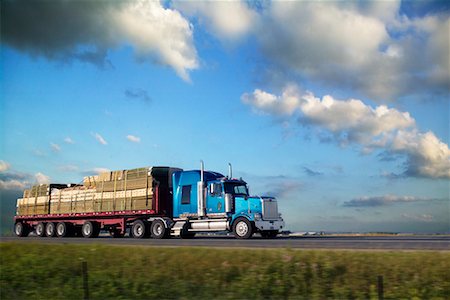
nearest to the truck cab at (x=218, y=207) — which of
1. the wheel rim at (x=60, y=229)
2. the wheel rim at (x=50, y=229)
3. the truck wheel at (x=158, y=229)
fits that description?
the truck wheel at (x=158, y=229)

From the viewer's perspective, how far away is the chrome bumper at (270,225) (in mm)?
26411

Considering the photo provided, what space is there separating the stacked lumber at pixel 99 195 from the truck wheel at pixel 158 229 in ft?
3.73

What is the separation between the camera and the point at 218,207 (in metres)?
27.9

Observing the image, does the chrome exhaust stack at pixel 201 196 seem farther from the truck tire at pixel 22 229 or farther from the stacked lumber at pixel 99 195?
the truck tire at pixel 22 229

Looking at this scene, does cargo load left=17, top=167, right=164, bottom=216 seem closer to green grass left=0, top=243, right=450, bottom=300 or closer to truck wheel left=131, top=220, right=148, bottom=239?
truck wheel left=131, top=220, right=148, bottom=239

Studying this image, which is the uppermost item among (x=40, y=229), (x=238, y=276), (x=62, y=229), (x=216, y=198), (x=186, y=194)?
(x=186, y=194)

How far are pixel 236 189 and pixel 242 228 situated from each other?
2.55 metres

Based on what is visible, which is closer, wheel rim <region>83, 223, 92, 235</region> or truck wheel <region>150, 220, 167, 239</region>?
truck wheel <region>150, 220, 167, 239</region>

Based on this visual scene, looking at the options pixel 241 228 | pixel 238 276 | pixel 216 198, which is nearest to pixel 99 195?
pixel 216 198

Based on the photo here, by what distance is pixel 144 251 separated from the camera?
1580 centimetres

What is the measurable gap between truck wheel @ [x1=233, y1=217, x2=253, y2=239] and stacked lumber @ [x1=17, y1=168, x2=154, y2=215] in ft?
20.5

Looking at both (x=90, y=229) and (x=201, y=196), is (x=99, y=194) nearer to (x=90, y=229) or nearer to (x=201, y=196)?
(x=90, y=229)

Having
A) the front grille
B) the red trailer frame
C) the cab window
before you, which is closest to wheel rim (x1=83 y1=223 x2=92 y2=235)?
the red trailer frame

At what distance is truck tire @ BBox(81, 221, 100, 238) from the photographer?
33.4m
